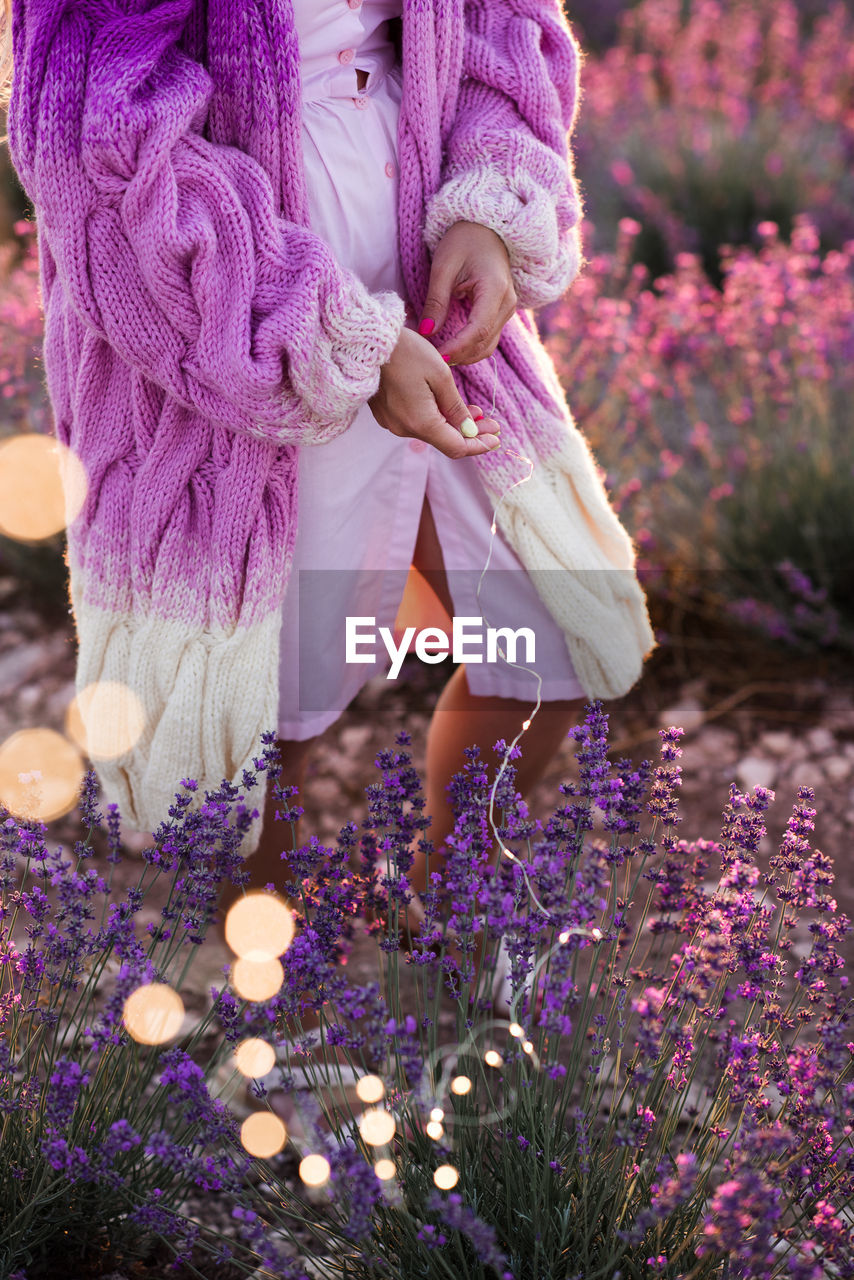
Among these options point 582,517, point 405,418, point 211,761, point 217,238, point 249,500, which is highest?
point 217,238

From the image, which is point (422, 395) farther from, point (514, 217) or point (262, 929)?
point (262, 929)

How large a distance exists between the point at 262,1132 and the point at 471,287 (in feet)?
3.75

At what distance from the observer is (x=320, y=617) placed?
1.58 meters

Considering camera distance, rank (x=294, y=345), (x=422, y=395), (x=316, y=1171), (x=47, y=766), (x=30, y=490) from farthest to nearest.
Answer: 1. (x=30, y=490)
2. (x=47, y=766)
3. (x=422, y=395)
4. (x=294, y=345)
5. (x=316, y=1171)

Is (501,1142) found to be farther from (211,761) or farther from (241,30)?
(241,30)

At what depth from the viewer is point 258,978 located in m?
1.14

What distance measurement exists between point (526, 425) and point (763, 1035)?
35.2 inches

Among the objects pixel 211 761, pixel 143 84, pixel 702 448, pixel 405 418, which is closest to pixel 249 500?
pixel 405 418

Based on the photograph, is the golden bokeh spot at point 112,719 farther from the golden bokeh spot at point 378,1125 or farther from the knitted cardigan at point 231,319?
the golden bokeh spot at point 378,1125

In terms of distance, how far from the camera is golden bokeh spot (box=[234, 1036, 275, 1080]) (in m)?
1.07

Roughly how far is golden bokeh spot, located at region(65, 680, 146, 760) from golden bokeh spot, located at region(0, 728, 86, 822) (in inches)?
39.8

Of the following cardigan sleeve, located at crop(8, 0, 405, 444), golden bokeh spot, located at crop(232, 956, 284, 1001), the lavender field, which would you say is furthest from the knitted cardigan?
golden bokeh spot, located at crop(232, 956, 284, 1001)

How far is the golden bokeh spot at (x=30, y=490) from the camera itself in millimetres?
3289

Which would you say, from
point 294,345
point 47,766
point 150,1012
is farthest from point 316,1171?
point 47,766
